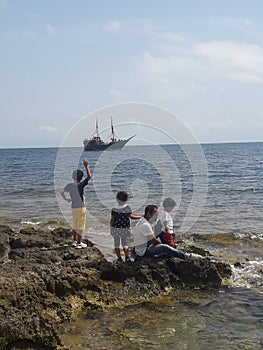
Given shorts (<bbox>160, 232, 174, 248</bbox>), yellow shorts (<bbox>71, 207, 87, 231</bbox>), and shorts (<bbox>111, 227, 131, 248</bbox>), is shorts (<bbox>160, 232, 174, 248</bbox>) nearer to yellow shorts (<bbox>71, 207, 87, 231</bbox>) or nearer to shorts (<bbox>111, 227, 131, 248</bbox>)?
shorts (<bbox>111, 227, 131, 248</bbox>)

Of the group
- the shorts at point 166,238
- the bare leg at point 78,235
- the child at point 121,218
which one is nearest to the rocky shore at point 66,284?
the shorts at point 166,238

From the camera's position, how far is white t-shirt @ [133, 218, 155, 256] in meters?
9.30

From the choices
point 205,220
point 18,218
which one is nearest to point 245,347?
point 205,220

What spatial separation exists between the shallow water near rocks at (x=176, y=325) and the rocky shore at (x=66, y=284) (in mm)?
346

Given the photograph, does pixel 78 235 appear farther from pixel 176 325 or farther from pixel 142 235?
pixel 176 325

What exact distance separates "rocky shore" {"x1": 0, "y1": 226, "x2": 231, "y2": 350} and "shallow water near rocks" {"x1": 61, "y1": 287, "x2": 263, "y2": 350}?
0.35 m

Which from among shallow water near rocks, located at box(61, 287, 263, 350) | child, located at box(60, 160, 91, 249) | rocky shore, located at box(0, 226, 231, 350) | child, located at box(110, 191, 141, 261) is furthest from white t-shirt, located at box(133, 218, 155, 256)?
child, located at box(60, 160, 91, 249)

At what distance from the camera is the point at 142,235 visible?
369 inches

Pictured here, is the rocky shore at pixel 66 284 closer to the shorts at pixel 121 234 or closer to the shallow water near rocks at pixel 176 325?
the shallow water near rocks at pixel 176 325

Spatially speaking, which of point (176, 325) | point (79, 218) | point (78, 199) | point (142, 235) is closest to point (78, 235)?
point (79, 218)

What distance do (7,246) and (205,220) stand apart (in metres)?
10.0

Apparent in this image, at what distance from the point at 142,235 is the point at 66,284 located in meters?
2.12

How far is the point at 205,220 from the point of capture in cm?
1877

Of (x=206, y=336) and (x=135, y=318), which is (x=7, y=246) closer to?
(x=135, y=318)
